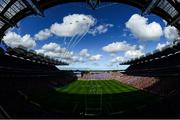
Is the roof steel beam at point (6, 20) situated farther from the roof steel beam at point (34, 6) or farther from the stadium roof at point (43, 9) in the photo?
the roof steel beam at point (34, 6)

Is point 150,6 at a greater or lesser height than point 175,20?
greater

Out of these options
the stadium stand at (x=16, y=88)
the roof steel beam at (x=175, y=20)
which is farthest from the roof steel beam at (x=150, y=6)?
the stadium stand at (x=16, y=88)

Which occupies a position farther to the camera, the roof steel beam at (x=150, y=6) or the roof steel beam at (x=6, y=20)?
the roof steel beam at (x=6, y=20)

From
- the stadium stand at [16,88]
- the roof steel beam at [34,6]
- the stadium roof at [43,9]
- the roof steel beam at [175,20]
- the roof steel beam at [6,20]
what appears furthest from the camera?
the roof steel beam at [6,20]

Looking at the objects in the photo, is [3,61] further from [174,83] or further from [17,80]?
[174,83]

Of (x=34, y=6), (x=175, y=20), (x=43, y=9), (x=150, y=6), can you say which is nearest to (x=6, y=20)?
(x=43, y=9)

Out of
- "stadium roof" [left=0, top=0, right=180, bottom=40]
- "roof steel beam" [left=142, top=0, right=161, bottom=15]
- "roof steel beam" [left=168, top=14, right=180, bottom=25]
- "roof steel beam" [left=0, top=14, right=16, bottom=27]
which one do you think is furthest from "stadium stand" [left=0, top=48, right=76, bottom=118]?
"roof steel beam" [left=168, top=14, right=180, bottom=25]

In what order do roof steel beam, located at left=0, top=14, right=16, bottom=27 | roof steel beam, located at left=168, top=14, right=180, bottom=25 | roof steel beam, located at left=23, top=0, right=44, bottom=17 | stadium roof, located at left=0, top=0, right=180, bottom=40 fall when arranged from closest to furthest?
roof steel beam, located at left=23, top=0, right=44, bottom=17
stadium roof, located at left=0, top=0, right=180, bottom=40
roof steel beam, located at left=168, top=14, right=180, bottom=25
roof steel beam, located at left=0, top=14, right=16, bottom=27

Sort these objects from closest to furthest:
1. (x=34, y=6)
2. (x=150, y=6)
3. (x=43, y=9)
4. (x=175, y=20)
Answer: (x=150, y=6) < (x=34, y=6) < (x=175, y=20) < (x=43, y=9)

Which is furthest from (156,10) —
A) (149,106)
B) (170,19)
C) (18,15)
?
(18,15)

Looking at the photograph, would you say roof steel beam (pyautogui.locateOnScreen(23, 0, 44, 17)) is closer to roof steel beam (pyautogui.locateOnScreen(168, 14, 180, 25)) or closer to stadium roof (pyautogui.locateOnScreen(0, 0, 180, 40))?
stadium roof (pyautogui.locateOnScreen(0, 0, 180, 40))

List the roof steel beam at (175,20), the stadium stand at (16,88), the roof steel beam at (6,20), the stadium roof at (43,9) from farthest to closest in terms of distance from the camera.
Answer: the roof steel beam at (6,20) < the roof steel beam at (175,20) < the stadium roof at (43,9) < the stadium stand at (16,88)

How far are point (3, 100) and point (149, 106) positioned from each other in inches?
690

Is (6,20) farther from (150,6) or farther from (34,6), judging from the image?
(150,6)
